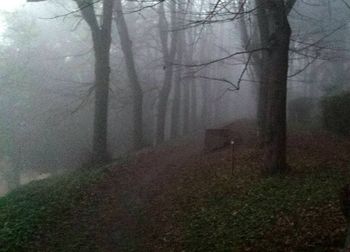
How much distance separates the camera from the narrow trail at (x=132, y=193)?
926 centimetres

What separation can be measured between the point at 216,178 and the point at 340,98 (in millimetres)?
7805

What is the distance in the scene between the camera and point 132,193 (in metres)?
12.3

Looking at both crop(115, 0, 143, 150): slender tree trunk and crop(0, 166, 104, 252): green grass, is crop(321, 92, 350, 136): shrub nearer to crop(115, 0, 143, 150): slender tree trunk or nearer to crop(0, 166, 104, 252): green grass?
crop(115, 0, 143, 150): slender tree trunk

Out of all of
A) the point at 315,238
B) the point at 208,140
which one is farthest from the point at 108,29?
the point at 315,238

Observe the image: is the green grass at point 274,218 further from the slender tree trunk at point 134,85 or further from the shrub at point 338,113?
the slender tree trunk at point 134,85

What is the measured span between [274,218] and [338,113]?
10.4 metres

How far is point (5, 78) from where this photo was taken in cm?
2920

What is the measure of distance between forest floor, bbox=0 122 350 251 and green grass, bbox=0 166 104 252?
2cm

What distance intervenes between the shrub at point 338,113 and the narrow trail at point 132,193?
18.8 feet

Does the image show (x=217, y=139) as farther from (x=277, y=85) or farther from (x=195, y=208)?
(x=195, y=208)

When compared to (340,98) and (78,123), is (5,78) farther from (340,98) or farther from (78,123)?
(340,98)

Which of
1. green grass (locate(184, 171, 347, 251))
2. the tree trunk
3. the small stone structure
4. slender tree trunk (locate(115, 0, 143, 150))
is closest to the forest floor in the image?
green grass (locate(184, 171, 347, 251))

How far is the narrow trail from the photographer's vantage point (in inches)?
365

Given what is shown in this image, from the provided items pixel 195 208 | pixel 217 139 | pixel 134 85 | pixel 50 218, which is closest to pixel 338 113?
pixel 217 139
